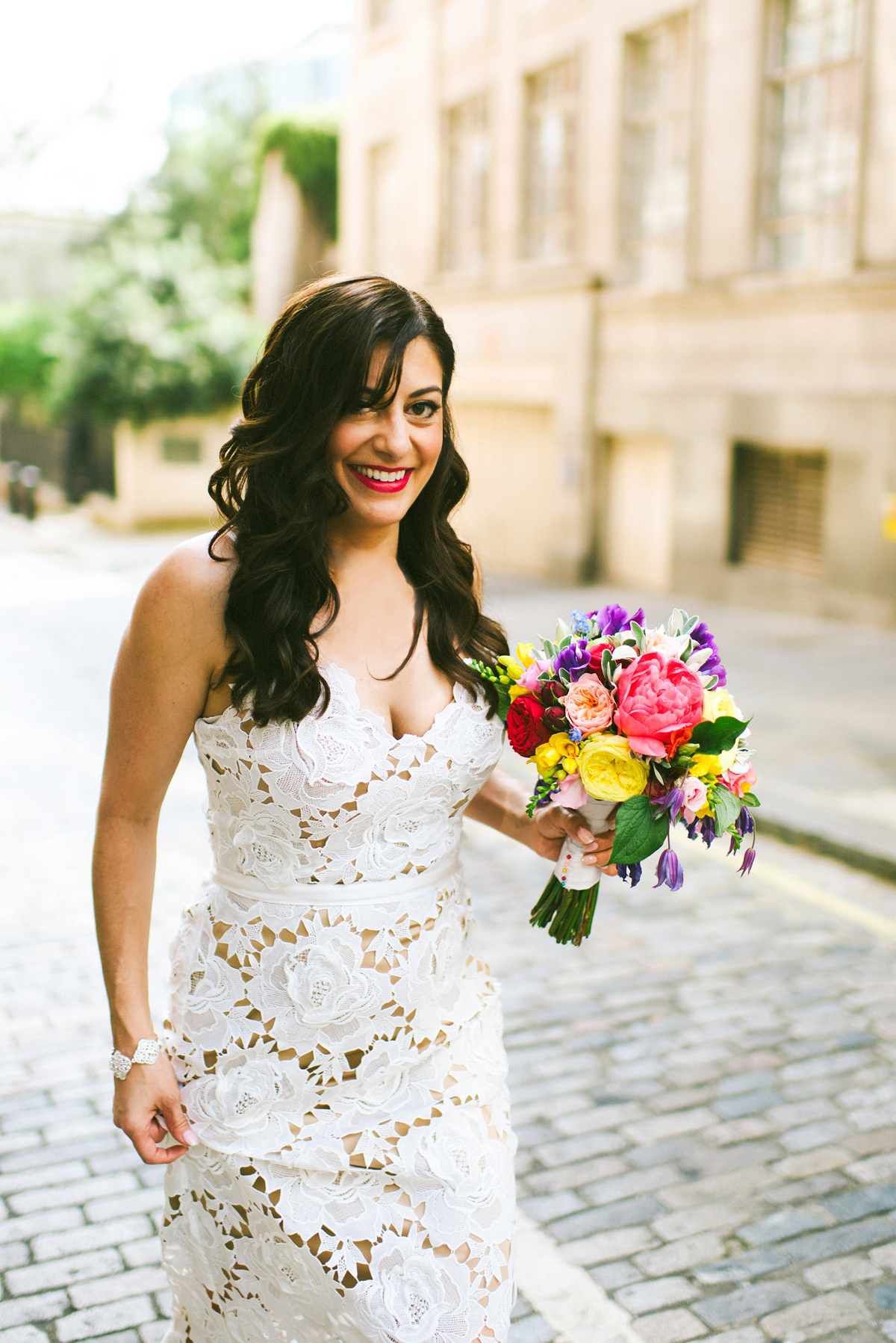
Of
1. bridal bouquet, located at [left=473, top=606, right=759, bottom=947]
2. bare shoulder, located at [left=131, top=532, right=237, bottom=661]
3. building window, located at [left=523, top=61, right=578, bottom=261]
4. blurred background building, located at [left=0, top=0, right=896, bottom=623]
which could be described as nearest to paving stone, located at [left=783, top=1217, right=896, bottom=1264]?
bridal bouquet, located at [left=473, top=606, right=759, bottom=947]

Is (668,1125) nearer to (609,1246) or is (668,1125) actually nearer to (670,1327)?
(609,1246)

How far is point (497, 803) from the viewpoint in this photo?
8.94 ft

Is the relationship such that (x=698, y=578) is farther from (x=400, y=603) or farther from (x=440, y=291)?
(x=400, y=603)

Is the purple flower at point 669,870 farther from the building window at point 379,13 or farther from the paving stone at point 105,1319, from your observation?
the building window at point 379,13

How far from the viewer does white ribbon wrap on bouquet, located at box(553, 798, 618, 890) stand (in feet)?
8.00

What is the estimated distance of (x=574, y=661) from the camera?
2475mm

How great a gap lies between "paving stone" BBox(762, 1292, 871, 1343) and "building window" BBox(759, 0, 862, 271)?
11907 millimetres

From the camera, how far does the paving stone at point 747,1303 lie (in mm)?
3232

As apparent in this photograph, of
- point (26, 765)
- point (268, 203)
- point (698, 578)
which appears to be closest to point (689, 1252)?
point (26, 765)

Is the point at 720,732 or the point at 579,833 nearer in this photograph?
the point at 720,732

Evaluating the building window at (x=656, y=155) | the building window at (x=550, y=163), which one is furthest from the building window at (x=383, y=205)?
the building window at (x=656, y=155)

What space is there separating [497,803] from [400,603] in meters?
0.48

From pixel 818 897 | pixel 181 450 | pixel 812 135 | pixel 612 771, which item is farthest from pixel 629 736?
pixel 181 450

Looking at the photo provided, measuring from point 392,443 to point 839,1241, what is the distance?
2575 mm
